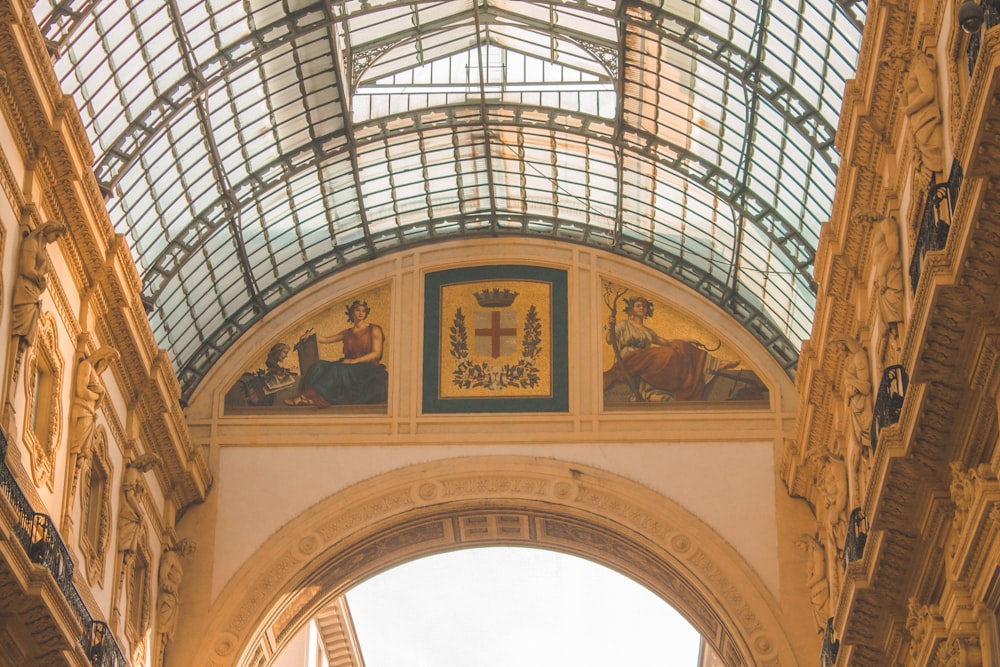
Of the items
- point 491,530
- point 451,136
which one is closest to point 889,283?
point 491,530

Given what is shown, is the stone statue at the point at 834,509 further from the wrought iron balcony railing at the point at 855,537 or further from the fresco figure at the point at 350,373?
the fresco figure at the point at 350,373

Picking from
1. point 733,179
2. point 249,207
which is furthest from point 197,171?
point 733,179

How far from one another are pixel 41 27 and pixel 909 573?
1414cm

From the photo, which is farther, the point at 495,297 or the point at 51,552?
the point at 495,297

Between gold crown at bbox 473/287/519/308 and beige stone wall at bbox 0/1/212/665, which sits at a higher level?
gold crown at bbox 473/287/519/308

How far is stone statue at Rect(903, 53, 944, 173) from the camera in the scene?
2111cm

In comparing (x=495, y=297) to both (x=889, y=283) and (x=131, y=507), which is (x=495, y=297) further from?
(x=889, y=283)

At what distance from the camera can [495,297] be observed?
36.4 metres

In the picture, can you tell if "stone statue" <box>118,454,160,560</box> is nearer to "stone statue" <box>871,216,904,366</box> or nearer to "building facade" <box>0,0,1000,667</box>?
"building facade" <box>0,0,1000,667</box>

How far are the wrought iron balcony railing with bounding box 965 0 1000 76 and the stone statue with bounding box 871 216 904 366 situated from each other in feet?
16.1

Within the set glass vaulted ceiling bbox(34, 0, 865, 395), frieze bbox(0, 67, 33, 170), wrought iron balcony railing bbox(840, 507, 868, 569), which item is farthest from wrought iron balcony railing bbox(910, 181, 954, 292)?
frieze bbox(0, 67, 33, 170)

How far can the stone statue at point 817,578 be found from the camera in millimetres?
31406

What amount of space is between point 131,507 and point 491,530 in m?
8.37

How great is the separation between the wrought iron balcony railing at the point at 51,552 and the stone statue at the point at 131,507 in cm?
279
